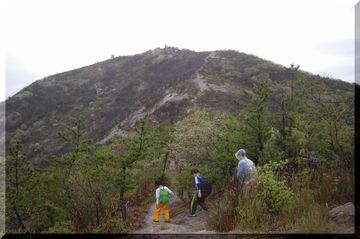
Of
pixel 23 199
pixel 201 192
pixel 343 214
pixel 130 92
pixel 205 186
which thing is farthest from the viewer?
pixel 130 92

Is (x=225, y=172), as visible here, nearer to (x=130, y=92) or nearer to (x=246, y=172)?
(x=246, y=172)

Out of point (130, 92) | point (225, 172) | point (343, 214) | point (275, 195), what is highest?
point (130, 92)

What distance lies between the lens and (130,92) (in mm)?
48344

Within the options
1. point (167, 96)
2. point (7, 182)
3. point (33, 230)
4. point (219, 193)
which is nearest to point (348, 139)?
point (219, 193)

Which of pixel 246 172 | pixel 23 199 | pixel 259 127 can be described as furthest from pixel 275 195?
pixel 23 199

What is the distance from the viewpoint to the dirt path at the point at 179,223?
924 cm

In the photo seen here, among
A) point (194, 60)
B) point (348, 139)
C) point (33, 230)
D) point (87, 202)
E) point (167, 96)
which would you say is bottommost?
point (33, 230)

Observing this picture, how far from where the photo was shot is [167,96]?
→ 119 ft

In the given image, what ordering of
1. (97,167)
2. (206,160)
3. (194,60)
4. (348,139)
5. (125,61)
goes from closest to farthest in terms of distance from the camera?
(348,139) → (97,167) → (206,160) → (194,60) → (125,61)

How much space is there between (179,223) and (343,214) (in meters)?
A: 4.50

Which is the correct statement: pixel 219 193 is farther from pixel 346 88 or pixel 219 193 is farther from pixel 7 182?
pixel 346 88

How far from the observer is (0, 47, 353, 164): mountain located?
33.8 metres

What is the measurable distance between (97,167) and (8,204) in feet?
8.00

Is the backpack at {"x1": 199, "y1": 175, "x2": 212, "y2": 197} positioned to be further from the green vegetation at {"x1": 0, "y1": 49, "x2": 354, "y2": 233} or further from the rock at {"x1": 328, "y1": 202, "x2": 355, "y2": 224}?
the rock at {"x1": 328, "y1": 202, "x2": 355, "y2": 224}
